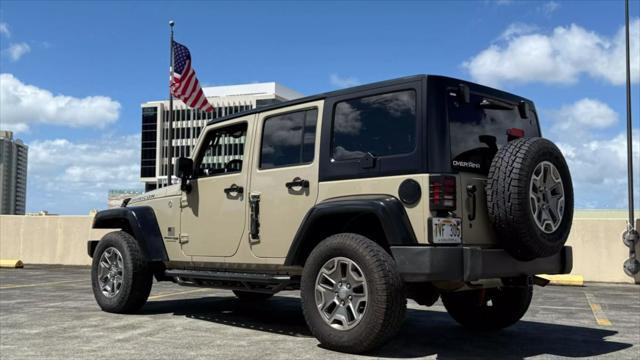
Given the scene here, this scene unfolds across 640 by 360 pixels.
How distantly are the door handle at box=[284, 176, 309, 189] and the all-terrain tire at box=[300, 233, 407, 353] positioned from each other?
27.7 inches

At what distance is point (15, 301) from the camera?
8.34m

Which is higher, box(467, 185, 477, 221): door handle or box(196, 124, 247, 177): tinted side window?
box(196, 124, 247, 177): tinted side window

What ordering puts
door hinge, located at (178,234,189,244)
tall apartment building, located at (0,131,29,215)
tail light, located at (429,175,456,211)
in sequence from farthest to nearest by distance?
tall apartment building, located at (0,131,29,215) < door hinge, located at (178,234,189,244) < tail light, located at (429,175,456,211)

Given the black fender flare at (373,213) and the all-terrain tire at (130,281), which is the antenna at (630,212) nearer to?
the black fender flare at (373,213)

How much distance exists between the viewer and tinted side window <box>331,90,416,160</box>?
4789 mm

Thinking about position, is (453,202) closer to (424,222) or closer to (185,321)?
(424,222)

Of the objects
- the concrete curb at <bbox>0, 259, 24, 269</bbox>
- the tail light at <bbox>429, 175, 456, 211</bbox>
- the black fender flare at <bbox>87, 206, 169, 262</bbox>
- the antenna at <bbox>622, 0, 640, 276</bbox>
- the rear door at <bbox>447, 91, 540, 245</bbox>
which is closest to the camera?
the tail light at <bbox>429, 175, 456, 211</bbox>

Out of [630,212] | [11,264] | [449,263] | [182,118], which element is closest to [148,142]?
[182,118]

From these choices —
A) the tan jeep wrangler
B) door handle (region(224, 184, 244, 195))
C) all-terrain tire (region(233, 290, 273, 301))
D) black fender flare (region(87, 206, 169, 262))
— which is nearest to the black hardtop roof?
the tan jeep wrangler

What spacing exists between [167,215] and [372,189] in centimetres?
314

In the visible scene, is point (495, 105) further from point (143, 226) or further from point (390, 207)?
point (143, 226)

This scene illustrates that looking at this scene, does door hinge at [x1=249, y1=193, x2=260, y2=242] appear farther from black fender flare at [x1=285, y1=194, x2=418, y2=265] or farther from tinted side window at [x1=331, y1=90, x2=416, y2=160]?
tinted side window at [x1=331, y1=90, x2=416, y2=160]

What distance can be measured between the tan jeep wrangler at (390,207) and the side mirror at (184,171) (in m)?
0.55

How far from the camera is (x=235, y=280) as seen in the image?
5926 mm
